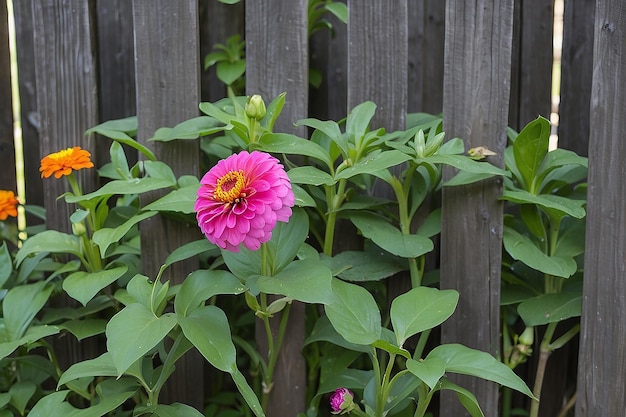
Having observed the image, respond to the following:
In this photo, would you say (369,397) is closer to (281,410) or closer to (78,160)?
(281,410)

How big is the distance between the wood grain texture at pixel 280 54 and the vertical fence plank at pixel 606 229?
2.39 feet

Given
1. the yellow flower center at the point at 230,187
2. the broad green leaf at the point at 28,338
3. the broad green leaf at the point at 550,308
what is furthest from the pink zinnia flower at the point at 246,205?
the broad green leaf at the point at 550,308

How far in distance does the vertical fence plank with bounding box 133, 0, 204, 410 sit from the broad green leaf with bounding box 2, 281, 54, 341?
282 millimetres

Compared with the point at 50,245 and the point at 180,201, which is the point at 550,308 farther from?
the point at 50,245

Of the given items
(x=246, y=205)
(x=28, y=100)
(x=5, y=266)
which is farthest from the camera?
(x=28, y=100)

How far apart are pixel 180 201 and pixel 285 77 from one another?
0.45m

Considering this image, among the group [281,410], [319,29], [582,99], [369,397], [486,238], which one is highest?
[319,29]

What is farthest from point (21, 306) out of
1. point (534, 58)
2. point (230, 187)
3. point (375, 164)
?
point (534, 58)

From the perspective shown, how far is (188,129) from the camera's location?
1.98 metres

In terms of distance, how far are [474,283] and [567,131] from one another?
73 cm

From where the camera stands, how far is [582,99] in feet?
7.72

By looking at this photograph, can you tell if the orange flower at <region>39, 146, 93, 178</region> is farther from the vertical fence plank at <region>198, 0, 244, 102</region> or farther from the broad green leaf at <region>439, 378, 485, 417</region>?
the broad green leaf at <region>439, 378, 485, 417</region>

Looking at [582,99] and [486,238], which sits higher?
[582,99]

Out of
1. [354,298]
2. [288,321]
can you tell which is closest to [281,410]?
[288,321]
